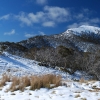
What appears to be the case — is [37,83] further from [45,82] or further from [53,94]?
[53,94]

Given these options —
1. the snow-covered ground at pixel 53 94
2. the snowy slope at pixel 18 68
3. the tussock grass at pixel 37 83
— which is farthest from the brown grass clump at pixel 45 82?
the snowy slope at pixel 18 68

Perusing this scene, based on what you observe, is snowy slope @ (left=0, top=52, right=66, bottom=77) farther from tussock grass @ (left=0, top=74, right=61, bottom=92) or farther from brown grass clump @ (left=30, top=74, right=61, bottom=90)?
brown grass clump @ (left=30, top=74, right=61, bottom=90)

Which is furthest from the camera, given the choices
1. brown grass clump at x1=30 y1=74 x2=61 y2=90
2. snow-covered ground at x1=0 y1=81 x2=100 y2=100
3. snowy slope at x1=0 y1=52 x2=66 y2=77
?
snowy slope at x1=0 y1=52 x2=66 y2=77

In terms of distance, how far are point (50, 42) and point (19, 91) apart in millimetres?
164835

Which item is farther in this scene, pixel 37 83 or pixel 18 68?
pixel 18 68

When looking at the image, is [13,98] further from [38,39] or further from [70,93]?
[38,39]

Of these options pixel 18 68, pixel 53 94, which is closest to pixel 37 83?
pixel 53 94

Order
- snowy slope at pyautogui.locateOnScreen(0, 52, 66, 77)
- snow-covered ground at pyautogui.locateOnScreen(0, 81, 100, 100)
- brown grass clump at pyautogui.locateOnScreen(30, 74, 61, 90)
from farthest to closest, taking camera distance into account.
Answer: snowy slope at pyautogui.locateOnScreen(0, 52, 66, 77) → brown grass clump at pyautogui.locateOnScreen(30, 74, 61, 90) → snow-covered ground at pyautogui.locateOnScreen(0, 81, 100, 100)

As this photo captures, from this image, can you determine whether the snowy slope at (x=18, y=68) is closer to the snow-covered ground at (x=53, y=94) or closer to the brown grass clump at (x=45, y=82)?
the brown grass clump at (x=45, y=82)

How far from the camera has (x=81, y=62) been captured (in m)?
61.1

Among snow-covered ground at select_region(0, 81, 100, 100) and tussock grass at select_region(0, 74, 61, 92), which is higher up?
tussock grass at select_region(0, 74, 61, 92)

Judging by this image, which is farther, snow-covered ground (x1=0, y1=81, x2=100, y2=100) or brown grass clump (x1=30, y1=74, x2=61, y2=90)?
brown grass clump (x1=30, y1=74, x2=61, y2=90)

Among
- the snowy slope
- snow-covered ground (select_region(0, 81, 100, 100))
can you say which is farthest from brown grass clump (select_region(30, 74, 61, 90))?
the snowy slope

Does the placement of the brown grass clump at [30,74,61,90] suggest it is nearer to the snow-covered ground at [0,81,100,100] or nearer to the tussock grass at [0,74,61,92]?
the tussock grass at [0,74,61,92]
